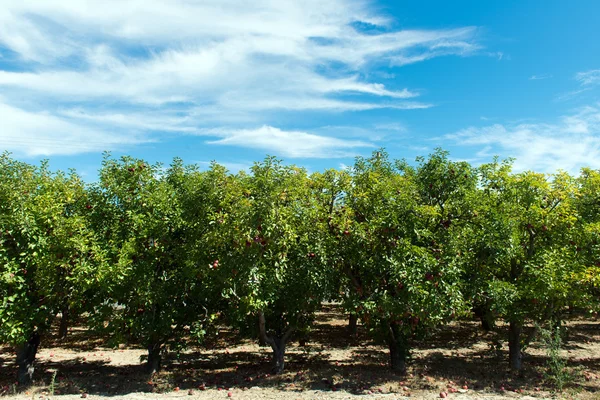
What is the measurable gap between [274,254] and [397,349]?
616cm

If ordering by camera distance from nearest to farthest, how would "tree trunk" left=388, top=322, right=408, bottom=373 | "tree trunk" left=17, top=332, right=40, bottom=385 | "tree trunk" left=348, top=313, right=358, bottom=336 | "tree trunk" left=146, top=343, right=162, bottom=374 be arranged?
"tree trunk" left=17, top=332, right=40, bottom=385 < "tree trunk" left=388, top=322, right=408, bottom=373 < "tree trunk" left=146, top=343, right=162, bottom=374 < "tree trunk" left=348, top=313, right=358, bottom=336

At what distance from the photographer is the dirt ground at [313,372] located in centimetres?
1253

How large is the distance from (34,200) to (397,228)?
12101mm

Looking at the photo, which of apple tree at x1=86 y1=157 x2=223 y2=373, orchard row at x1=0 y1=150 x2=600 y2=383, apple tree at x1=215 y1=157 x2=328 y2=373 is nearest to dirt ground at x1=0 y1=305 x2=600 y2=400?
orchard row at x1=0 y1=150 x2=600 y2=383

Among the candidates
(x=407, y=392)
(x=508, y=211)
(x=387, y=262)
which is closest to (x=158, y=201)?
(x=387, y=262)

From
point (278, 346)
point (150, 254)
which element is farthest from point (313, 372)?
point (150, 254)

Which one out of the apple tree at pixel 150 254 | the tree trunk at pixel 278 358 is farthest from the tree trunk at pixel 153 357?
the tree trunk at pixel 278 358

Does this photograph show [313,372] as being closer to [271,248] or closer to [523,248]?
[271,248]

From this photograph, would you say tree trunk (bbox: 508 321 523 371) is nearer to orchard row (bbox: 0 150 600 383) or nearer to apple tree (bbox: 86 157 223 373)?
orchard row (bbox: 0 150 600 383)

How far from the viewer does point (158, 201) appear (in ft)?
44.9

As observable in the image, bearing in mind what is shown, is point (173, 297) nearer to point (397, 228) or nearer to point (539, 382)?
point (397, 228)

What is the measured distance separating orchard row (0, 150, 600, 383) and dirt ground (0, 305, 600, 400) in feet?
3.83

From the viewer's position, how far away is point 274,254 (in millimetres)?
12656

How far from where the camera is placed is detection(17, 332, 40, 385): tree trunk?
13.8 m
